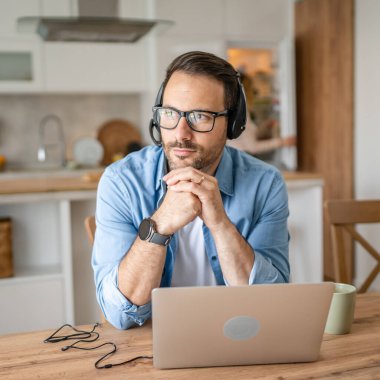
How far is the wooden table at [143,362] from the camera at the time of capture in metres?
0.93

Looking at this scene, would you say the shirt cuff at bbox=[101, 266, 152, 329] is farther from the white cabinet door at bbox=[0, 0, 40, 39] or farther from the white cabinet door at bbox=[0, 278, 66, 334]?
the white cabinet door at bbox=[0, 0, 40, 39]

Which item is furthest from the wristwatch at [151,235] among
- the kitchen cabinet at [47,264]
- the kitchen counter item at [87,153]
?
the kitchen counter item at [87,153]

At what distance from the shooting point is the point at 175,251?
1421 millimetres

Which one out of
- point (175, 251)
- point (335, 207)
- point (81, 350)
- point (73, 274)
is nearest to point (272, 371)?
point (81, 350)

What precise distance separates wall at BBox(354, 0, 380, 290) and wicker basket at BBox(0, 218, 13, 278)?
246 cm

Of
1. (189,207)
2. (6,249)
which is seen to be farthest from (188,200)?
(6,249)

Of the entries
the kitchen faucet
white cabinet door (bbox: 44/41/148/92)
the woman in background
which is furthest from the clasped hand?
the kitchen faucet

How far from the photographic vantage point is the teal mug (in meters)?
1.11

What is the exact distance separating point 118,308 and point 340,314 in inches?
18.7

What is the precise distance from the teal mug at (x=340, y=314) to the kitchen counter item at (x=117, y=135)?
12.8 feet

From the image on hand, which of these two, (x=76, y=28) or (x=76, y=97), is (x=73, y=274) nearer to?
(x=76, y=28)

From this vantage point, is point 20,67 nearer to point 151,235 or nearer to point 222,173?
point 222,173

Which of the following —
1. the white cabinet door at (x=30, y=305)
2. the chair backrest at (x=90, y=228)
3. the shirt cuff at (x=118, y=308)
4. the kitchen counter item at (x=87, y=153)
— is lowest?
the white cabinet door at (x=30, y=305)

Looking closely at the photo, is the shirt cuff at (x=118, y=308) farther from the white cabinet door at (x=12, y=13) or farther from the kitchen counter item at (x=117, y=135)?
the kitchen counter item at (x=117, y=135)
